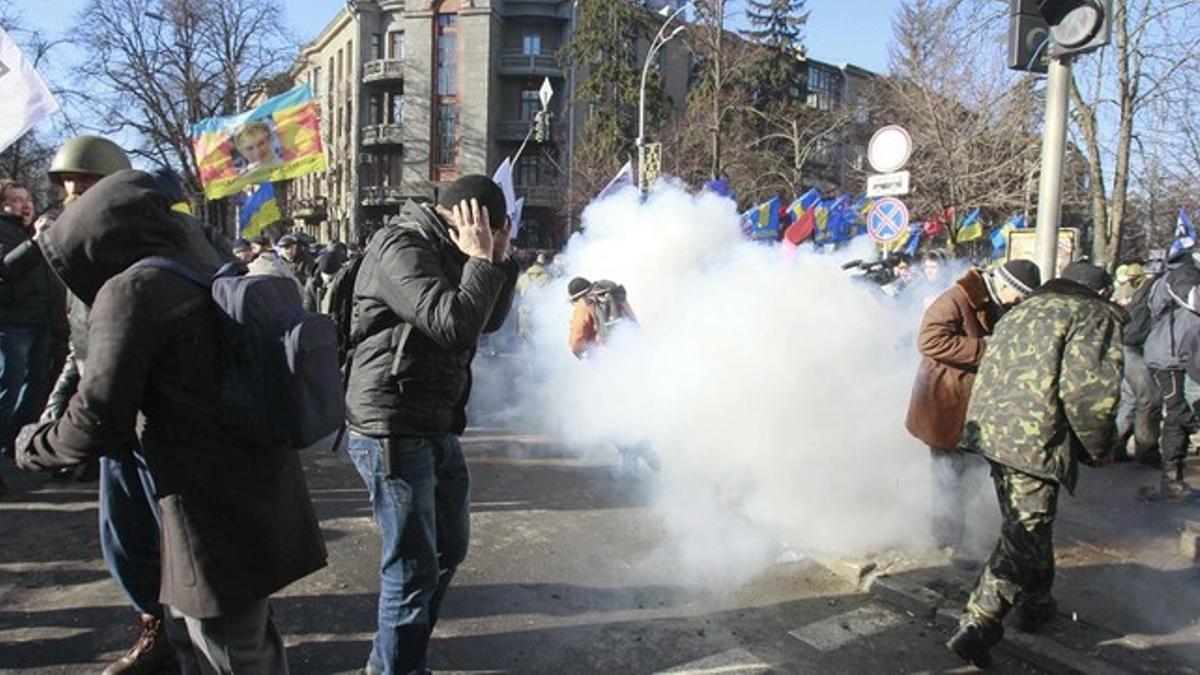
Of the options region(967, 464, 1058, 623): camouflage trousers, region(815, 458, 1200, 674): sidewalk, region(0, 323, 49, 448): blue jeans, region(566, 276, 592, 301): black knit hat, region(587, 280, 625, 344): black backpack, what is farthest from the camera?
region(566, 276, 592, 301): black knit hat

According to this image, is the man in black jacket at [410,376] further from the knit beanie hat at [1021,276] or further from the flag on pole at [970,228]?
the flag on pole at [970,228]

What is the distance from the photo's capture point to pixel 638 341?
22.2ft

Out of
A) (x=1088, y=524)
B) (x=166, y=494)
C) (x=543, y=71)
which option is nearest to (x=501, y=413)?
(x=1088, y=524)

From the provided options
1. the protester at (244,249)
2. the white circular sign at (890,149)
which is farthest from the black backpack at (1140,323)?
the protester at (244,249)

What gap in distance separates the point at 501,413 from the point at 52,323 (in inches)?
188

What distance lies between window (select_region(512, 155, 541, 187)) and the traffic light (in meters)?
40.1

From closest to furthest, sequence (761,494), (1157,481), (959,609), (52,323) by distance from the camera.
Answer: (959,609) → (761,494) → (52,323) → (1157,481)

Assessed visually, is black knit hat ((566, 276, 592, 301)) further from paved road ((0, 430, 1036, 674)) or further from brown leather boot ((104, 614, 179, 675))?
brown leather boot ((104, 614, 179, 675))

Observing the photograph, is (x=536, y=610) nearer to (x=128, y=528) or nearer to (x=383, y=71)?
(x=128, y=528)

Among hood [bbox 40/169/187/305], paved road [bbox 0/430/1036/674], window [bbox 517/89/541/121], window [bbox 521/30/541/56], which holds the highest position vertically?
window [bbox 521/30/541/56]

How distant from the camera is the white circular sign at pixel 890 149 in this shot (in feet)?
29.0

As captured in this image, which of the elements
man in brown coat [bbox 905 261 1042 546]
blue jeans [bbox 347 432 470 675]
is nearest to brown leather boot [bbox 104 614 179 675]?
blue jeans [bbox 347 432 470 675]

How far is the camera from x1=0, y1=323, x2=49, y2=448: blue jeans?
5.83 metres

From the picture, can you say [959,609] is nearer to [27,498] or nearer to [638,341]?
[638,341]
